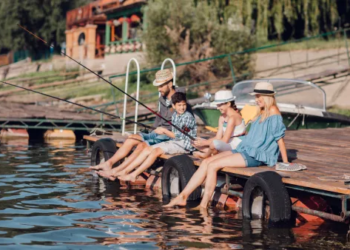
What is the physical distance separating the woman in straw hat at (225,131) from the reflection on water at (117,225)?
2.88ft

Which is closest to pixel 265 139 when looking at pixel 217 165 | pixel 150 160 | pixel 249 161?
pixel 249 161

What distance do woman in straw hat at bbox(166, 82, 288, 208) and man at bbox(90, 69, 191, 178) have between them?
189 centimetres

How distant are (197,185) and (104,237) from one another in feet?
6.72

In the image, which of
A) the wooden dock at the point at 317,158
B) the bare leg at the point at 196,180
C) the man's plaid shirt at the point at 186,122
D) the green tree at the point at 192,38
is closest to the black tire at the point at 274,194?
the wooden dock at the point at 317,158

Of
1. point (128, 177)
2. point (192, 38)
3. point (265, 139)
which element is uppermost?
point (192, 38)

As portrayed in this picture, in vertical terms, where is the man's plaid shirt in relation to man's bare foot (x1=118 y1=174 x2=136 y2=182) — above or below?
above

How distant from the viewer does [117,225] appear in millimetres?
8875

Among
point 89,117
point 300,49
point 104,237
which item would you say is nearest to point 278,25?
point 300,49

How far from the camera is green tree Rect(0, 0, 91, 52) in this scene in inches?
2443

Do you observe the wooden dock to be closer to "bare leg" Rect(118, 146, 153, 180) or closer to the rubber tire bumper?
the rubber tire bumper

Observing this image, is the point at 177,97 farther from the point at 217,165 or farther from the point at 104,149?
the point at 104,149

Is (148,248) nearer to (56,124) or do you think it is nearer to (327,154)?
(327,154)

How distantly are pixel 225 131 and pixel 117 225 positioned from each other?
231 cm

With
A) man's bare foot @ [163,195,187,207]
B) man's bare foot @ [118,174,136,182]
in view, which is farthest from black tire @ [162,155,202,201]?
man's bare foot @ [118,174,136,182]
